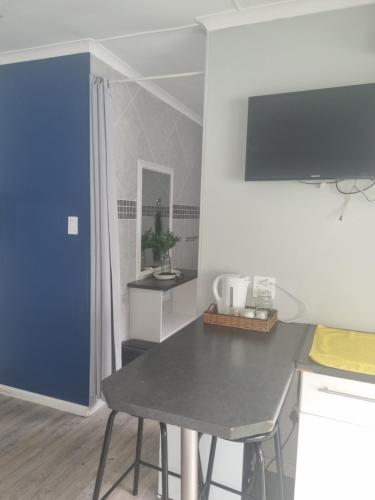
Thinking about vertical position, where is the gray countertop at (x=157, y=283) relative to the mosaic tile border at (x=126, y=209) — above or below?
below

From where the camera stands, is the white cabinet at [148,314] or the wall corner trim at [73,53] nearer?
the wall corner trim at [73,53]

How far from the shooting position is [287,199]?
1.81 meters

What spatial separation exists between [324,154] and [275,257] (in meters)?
0.55

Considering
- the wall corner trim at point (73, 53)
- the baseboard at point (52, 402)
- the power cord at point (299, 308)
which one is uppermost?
the wall corner trim at point (73, 53)

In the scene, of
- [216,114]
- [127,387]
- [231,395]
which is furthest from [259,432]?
[216,114]

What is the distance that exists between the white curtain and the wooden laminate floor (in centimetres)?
28

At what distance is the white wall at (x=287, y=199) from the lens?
5.52 feet

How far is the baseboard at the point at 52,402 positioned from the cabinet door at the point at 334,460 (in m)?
1.58

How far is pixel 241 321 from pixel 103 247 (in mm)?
1057

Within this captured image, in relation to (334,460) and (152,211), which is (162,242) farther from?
(334,460)

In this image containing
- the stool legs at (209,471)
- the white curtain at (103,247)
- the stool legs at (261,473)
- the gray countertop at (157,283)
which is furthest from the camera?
the gray countertop at (157,283)

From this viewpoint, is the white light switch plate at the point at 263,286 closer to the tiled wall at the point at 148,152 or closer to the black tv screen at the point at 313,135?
the black tv screen at the point at 313,135

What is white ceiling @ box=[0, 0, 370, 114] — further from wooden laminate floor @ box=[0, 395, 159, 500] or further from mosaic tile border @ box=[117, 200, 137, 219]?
wooden laminate floor @ box=[0, 395, 159, 500]

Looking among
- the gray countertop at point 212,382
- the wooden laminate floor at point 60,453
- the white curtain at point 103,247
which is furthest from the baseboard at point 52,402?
the gray countertop at point 212,382
